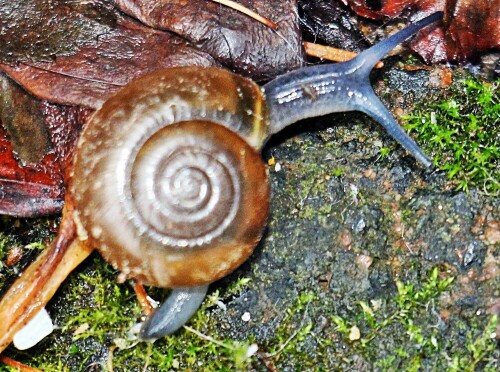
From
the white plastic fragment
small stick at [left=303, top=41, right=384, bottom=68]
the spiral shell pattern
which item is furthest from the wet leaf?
the white plastic fragment

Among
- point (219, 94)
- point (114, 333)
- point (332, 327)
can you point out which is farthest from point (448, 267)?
point (114, 333)

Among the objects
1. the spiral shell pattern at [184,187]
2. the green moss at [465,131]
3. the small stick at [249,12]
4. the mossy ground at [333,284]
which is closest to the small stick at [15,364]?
the mossy ground at [333,284]

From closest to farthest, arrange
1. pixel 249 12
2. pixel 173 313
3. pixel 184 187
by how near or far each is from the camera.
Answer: pixel 184 187
pixel 173 313
pixel 249 12

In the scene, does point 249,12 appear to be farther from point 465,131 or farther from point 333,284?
point 333,284

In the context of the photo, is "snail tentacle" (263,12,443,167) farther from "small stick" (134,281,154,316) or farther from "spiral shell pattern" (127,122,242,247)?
"small stick" (134,281,154,316)

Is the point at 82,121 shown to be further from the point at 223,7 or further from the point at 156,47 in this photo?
the point at 223,7

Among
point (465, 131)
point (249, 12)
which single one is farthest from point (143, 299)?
point (465, 131)
